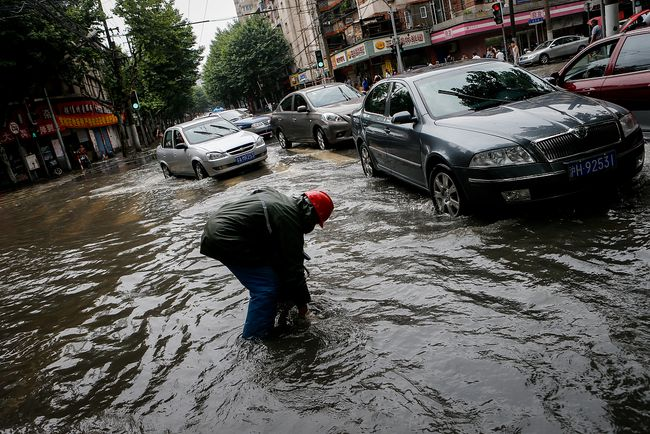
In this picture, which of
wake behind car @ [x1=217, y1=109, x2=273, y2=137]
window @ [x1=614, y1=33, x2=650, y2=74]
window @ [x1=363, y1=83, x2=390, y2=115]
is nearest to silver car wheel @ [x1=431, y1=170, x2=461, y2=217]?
window @ [x1=363, y1=83, x2=390, y2=115]

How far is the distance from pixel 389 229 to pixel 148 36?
3267cm

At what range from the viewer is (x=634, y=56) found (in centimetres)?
612

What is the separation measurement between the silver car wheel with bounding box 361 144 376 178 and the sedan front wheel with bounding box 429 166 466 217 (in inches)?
94.0

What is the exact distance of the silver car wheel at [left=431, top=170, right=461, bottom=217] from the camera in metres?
5.17

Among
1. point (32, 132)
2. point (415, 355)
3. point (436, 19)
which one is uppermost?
point (436, 19)

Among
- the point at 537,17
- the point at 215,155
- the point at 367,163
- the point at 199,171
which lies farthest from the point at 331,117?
the point at 537,17

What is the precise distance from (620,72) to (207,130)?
9585mm

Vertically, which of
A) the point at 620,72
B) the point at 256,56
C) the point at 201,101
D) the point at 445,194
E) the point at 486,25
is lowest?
the point at 445,194

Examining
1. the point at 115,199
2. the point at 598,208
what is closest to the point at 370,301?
the point at 598,208

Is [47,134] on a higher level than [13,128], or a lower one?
lower

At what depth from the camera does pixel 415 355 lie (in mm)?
3086

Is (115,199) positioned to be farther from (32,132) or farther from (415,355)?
(32,132)

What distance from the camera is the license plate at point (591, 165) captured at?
433 centimetres

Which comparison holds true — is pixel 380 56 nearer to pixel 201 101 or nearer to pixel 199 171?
pixel 199 171
